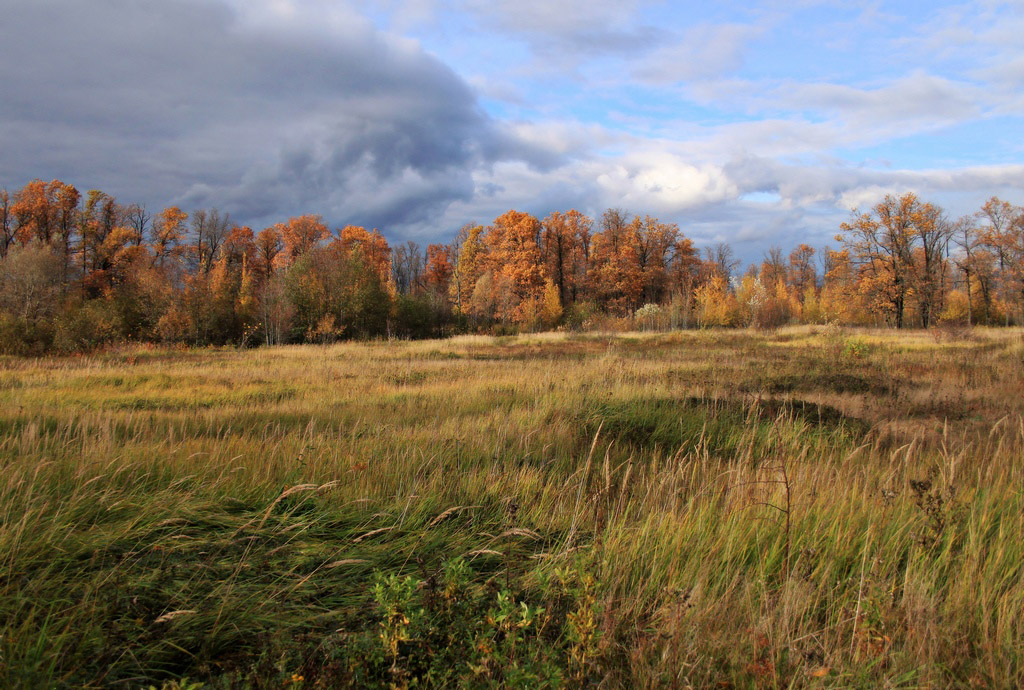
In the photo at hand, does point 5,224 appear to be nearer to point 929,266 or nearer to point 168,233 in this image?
point 168,233

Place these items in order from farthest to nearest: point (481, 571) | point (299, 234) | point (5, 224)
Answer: point (299, 234) → point (5, 224) → point (481, 571)

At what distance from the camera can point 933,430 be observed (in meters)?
6.48

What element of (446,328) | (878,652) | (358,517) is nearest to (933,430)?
(878,652)

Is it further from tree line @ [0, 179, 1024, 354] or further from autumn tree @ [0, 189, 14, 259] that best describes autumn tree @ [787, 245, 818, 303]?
autumn tree @ [0, 189, 14, 259]

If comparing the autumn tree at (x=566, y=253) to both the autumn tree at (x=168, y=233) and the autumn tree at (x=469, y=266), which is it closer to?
the autumn tree at (x=469, y=266)

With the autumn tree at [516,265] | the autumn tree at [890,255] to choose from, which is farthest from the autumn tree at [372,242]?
the autumn tree at [890,255]

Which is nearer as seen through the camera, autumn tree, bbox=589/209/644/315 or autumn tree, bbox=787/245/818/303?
autumn tree, bbox=589/209/644/315

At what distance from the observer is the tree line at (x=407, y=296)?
32375mm

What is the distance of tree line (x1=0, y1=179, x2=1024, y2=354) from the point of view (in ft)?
106

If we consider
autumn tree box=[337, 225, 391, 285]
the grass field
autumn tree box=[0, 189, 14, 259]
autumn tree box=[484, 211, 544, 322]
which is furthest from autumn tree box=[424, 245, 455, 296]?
the grass field

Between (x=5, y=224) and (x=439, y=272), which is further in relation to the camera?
(x=439, y=272)

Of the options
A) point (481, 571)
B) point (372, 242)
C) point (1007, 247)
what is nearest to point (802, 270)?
point (1007, 247)

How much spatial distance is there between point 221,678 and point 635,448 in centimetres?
483

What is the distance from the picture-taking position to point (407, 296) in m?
49.9
